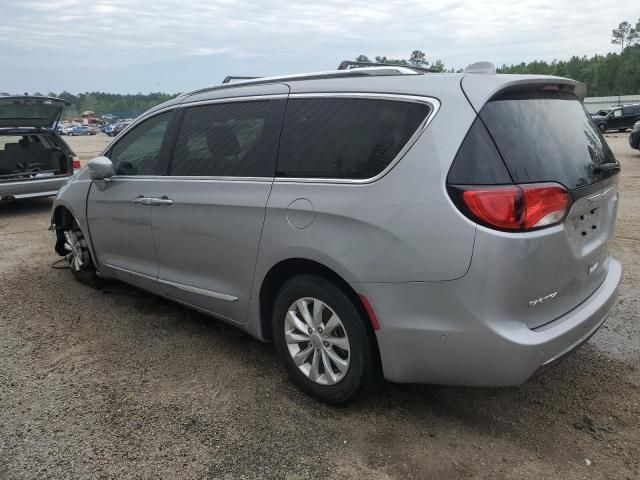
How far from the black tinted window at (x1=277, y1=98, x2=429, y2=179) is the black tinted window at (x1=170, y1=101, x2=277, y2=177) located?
0.16 m

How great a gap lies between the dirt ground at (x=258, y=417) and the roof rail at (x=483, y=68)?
5.92ft

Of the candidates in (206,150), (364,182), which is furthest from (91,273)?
(364,182)

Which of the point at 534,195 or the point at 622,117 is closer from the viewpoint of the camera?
the point at 534,195

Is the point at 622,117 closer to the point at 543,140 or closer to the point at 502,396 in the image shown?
the point at 502,396

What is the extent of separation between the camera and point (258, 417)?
294 cm

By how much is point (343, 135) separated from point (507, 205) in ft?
3.14

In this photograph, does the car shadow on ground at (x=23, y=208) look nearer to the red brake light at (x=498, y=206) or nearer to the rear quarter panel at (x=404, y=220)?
the rear quarter panel at (x=404, y=220)

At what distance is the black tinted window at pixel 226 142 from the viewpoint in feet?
10.7

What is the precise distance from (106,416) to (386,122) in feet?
7.24

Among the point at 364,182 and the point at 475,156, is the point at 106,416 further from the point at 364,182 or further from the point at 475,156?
the point at 475,156

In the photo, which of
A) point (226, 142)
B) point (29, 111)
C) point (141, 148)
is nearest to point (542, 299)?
point (226, 142)

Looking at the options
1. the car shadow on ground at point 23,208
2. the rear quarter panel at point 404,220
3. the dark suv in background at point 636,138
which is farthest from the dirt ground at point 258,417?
the dark suv in background at point 636,138

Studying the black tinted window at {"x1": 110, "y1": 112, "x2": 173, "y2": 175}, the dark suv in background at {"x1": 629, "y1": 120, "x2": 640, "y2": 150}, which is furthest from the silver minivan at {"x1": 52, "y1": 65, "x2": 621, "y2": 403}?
the dark suv in background at {"x1": 629, "y1": 120, "x2": 640, "y2": 150}

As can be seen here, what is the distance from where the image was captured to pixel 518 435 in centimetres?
272
